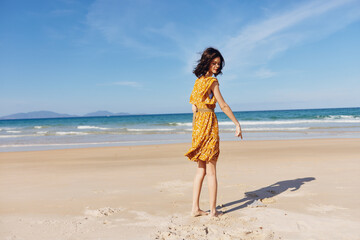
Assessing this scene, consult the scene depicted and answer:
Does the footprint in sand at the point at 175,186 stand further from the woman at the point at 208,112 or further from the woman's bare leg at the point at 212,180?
the woman at the point at 208,112

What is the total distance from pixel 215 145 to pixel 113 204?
5.77 ft

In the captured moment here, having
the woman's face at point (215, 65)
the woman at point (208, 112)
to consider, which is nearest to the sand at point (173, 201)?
Result: the woman at point (208, 112)

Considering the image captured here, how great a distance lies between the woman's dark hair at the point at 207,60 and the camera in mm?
3199

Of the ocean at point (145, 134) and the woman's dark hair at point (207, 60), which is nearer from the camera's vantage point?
the woman's dark hair at point (207, 60)

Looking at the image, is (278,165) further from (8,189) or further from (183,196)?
(8,189)

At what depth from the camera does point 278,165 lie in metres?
6.52

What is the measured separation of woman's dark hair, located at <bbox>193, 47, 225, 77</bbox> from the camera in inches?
126

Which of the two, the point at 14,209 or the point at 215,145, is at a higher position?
the point at 215,145

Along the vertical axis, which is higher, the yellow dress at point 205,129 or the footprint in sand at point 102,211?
the yellow dress at point 205,129

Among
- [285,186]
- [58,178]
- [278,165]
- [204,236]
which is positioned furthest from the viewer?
[278,165]

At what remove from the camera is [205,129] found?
10.5 ft

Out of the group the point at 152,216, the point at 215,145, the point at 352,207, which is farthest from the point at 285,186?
the point at 152,216

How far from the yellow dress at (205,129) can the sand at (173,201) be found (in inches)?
30.9

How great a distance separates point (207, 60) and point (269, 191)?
247cm
